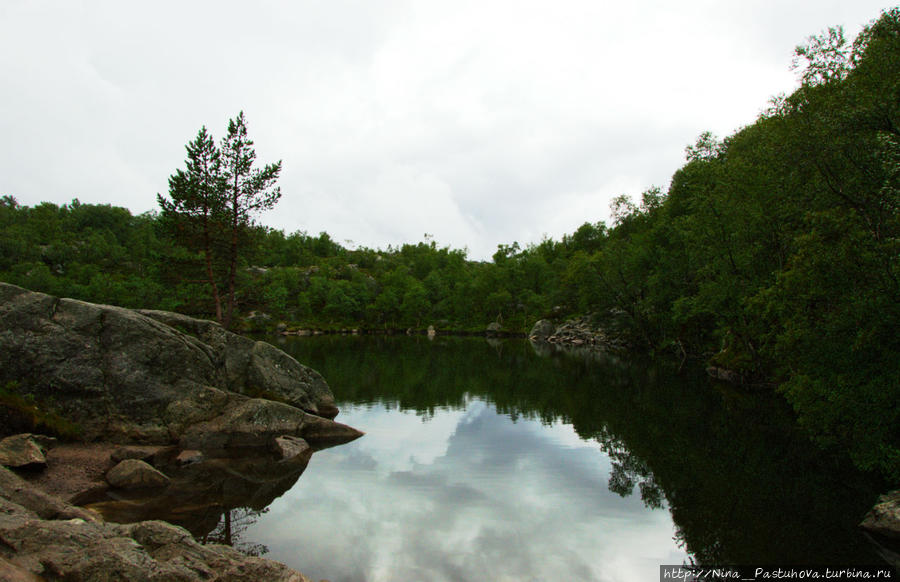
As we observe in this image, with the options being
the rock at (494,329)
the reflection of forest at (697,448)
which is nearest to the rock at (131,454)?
the reflection of forest at (697,448)

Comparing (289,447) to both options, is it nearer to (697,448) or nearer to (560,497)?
(560,497)

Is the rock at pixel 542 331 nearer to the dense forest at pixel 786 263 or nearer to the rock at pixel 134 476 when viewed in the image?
the dense forest at pixel 786 263

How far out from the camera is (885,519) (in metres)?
11.0

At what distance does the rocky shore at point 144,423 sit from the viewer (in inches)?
442

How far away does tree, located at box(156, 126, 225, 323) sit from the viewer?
29875 millimetres

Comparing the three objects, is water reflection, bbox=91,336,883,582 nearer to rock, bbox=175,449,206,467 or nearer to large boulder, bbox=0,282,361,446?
rock, bbox=175,449,206,467

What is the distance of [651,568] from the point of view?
33.1 ft

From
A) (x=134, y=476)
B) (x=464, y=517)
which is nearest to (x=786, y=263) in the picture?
(x=464, y=517)

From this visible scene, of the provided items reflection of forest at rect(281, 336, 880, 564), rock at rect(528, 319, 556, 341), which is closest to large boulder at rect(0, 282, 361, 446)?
reflection of forest at rect(281, 336, 880, 564)

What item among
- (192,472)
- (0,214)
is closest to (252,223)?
(192,472)

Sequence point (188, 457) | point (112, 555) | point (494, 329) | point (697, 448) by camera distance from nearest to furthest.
A: point (112, 555) → point (188, 457) → point (697, 448) → point (494, 329)

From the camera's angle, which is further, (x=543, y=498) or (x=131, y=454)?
(x=131, y=454)

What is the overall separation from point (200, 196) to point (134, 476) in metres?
22.0

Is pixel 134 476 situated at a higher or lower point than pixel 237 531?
higher
